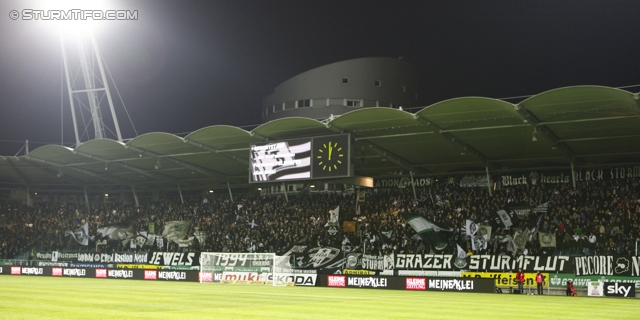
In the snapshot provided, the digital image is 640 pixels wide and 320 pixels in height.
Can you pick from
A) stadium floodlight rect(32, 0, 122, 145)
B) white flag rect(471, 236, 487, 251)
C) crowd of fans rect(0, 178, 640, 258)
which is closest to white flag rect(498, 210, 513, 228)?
crowd of fans rect(0, 178, 640, 258)

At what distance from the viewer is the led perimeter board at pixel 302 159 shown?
114ft

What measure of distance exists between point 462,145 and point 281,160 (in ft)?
33.3

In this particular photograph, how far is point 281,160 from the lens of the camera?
121 feet

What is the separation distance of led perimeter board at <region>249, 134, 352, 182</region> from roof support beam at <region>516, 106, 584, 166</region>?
8.99 meters

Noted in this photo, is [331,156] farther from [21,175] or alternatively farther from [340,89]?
[21,175]

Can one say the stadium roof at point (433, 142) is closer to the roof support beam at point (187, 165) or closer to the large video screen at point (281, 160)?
the roof support beam at point (187, 165)

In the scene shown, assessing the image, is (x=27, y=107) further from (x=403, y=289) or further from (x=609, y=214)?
(x=609, y=214)

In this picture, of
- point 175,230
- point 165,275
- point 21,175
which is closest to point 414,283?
point 165,275

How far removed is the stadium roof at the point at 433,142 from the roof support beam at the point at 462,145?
0.06 m

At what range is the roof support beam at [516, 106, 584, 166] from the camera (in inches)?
1211

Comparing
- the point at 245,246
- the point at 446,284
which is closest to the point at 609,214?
the point at 446,284

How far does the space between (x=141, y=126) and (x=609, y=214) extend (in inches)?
2604

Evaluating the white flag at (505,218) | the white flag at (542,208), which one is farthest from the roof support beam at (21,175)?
the white flag at (542,208)
